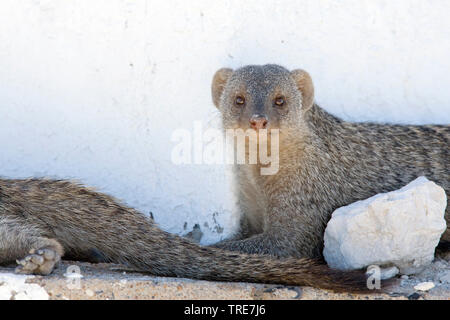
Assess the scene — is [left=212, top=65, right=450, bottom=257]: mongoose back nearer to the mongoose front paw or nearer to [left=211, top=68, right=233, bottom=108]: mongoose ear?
[left=211, top=68, right=233, bottom=108]: mongoose ear

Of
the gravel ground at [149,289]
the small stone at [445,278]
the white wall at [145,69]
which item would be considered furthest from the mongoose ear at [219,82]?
the small stone at [445,278]

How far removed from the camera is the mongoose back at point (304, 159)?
10.8ft

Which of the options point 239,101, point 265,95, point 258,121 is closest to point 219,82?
point 239,101

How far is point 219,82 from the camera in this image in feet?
11.6

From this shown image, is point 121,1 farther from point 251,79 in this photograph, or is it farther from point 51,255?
point 51,255

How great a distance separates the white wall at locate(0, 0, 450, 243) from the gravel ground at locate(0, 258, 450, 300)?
0.84 meters

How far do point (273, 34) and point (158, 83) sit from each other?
61 cm

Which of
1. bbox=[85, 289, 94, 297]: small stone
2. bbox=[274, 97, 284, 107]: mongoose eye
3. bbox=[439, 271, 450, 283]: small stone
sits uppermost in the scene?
bbox=[274, 97, 284, 107]: mongoose eye

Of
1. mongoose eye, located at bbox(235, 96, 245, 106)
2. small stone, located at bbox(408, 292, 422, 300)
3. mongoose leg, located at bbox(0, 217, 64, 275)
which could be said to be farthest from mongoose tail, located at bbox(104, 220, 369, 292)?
mongoose eye, located at bbox(235, 96, 245, 106)

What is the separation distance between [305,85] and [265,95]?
0.23 metres

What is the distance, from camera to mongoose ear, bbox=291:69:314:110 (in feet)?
11.1

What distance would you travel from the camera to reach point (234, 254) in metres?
2.92

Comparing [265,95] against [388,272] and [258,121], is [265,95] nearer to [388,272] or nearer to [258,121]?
[258,121]

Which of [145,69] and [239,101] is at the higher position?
[145,69]
